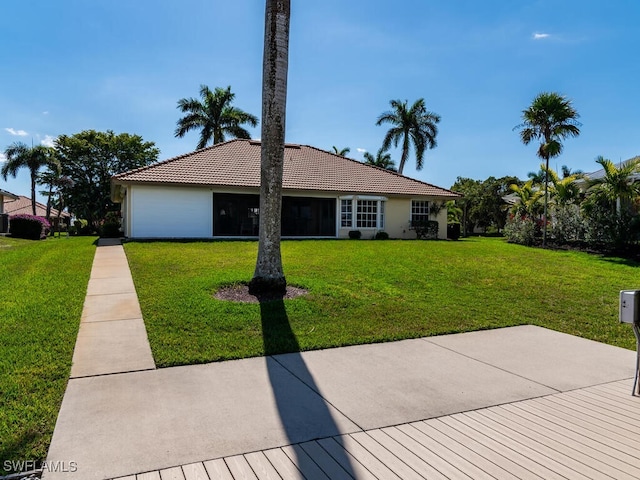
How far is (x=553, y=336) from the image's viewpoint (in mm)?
6504

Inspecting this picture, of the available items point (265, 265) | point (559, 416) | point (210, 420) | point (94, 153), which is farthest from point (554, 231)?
point (94, 153)

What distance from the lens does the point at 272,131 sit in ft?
26.1

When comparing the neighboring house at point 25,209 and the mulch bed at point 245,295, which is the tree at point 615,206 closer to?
the mulch bed at point 245,295

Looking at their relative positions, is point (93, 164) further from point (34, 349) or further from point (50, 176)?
point (34, 349)

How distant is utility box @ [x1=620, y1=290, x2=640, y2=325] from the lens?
4156mm

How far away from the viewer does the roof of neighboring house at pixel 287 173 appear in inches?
767

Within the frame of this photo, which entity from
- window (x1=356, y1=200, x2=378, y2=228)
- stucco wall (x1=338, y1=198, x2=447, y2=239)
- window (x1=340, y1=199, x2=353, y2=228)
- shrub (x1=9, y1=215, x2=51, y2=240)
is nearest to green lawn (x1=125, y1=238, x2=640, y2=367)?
window (x1=340, y1=199, x2=353, y2=228)

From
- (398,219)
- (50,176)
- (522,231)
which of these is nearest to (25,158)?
(50,176)

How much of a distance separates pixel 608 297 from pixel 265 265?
24.2 feet

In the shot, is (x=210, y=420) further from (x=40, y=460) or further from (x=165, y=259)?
(x=165, y=259)

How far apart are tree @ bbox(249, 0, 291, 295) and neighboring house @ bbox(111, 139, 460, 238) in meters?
12.1

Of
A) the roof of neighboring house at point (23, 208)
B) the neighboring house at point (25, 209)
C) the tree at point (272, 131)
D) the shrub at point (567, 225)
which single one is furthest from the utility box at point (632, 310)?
the roof of neighboring house at point (23, 208)

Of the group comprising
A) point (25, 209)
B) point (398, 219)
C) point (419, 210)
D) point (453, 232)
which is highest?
point (25, 209)

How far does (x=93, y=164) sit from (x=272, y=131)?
39468 millimetres
